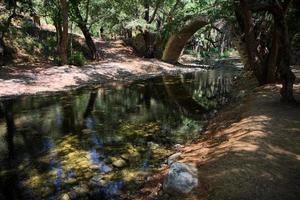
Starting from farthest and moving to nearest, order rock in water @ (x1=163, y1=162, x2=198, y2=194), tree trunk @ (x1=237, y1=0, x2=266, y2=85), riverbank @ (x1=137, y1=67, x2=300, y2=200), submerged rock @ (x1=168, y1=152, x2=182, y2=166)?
1. tree trunk @ (x1=237, y1=0, x2=266, y2=85)
2. submerged rock @ (x1=168, y1=152, x2=182, y2=166)
3. rock in water @ (x1=163, y1=162, x2=198, y2=194)
4. riverbank @ (x1=137, y1=67, x2=300, y2=200)

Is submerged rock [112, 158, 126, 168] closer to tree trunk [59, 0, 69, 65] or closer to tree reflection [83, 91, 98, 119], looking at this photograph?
tree reflection [83, 91, 98, 119]

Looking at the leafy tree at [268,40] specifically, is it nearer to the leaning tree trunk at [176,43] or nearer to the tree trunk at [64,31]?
the tree trunk at [64,31]

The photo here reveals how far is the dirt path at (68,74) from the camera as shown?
21.2m

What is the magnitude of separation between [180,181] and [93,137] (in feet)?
17.9

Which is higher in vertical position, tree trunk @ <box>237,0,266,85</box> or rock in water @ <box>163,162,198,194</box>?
tree trunk @ <box>237,0,266,85</box>

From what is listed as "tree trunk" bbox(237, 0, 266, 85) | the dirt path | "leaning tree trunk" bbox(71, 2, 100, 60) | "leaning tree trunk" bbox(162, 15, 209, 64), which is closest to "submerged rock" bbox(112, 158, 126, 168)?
"tree trunk" bbox(237, 0, 266, 85)

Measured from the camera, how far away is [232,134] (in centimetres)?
969

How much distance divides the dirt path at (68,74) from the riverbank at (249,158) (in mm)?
12883

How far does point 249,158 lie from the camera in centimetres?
754

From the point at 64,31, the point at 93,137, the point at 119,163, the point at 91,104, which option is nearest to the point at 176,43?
the point at 64,31

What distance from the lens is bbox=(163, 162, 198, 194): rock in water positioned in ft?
22.1

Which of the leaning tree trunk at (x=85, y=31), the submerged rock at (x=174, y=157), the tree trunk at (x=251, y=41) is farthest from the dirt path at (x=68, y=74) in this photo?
the submerged rock at (x=174, y=157)

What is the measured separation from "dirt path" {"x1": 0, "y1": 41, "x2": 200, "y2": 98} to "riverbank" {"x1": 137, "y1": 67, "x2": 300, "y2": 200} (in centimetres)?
1288

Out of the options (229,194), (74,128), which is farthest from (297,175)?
(74,128)
